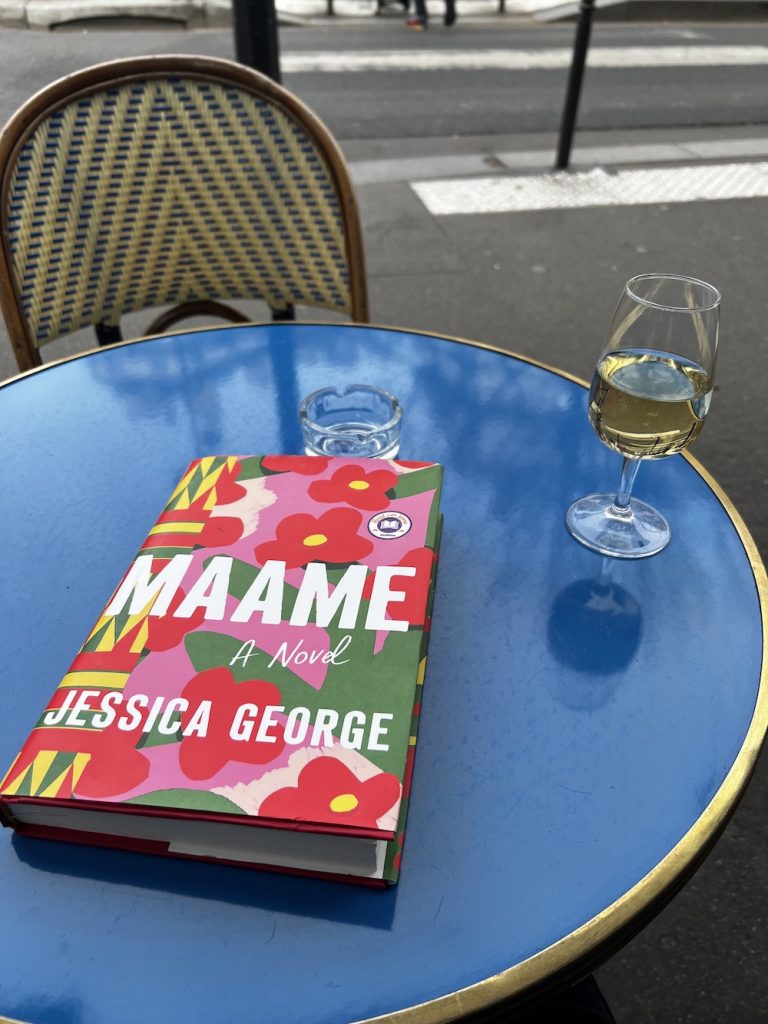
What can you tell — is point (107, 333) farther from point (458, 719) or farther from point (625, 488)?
point (458, 719)

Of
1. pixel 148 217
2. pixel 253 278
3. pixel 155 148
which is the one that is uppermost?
pixel 155 148

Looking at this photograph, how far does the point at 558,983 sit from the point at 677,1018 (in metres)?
0.90

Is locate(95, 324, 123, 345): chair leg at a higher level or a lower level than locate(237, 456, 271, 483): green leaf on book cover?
lower

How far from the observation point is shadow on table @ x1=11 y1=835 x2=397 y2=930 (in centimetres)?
53

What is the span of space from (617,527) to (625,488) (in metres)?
0.04

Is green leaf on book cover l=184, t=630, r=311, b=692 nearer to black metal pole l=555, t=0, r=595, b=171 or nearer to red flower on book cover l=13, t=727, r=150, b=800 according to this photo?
red flower on book cover l=13, t=727, r=150, b=800

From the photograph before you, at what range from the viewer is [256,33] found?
250 cm

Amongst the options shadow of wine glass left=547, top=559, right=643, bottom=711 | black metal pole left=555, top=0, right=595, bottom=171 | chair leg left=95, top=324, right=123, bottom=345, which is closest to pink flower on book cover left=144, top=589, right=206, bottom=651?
shadow of wine glass left=547, top=559, right=643, bottom=711

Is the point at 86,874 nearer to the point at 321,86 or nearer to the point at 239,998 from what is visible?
the point at 239,998

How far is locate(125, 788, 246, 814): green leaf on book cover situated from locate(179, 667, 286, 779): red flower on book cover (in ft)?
0.05

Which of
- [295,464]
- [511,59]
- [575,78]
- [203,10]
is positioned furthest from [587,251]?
[203,10]

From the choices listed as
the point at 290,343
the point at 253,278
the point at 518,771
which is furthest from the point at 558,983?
the point at 253,278

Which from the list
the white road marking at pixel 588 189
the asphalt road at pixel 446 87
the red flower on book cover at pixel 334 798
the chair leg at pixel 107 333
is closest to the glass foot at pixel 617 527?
the red flower on book cover at pixel 334 798

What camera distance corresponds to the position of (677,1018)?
4.03 feet
